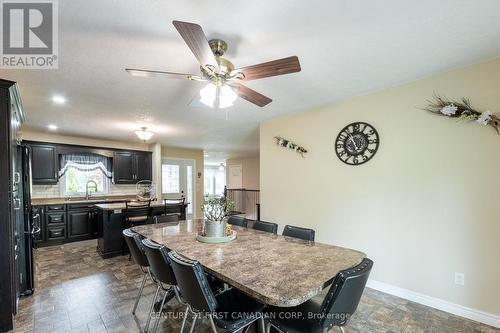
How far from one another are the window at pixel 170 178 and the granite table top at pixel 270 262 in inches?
196

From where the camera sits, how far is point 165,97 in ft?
9.90

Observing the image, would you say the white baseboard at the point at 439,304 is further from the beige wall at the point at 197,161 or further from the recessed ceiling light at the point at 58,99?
the beige wall at the point at 197,161

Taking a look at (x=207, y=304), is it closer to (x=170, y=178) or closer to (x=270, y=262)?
(x=270, y=262)

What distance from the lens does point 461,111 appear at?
231 cm

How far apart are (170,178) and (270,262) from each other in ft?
20.8

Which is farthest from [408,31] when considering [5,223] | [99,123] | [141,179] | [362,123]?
[141,179]

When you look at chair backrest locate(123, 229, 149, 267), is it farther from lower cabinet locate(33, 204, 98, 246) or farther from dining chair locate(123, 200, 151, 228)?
lower cabinet locate(33, 204, 98, 246)

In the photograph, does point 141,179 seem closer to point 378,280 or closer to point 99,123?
point 99,123

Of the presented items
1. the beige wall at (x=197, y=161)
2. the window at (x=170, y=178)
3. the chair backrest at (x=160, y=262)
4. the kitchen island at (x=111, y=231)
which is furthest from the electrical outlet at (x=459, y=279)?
the window at (x=170, y=178)

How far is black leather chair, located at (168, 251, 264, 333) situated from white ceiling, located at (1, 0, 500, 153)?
1.61 meters

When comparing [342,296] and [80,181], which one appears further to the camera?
[80,181]

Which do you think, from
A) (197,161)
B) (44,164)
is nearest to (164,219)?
(44,164)

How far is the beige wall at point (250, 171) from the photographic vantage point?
10148mm

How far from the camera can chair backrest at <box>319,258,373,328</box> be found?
1292 mm
